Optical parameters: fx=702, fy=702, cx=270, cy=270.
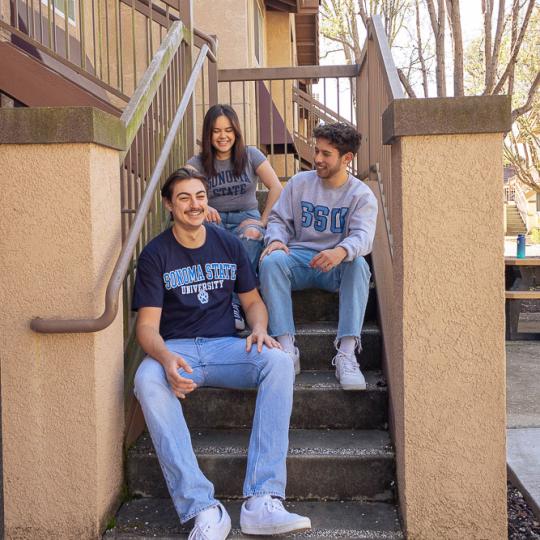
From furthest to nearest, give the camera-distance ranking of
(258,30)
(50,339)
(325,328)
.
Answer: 1. (258,30)
2. (325,328)
3. (50,339)

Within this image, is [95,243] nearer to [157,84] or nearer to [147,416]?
[147,416]

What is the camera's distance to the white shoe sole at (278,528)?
276 centimetres

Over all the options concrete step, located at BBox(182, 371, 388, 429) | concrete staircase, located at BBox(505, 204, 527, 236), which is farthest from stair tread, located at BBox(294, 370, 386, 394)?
concrete staircase, located at BBox(505, 204, 527, 236)

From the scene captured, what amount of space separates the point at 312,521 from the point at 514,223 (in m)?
31.5

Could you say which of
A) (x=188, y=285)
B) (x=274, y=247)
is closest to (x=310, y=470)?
(x=188, y=285)

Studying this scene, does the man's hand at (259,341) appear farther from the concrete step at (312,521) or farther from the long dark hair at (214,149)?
the long dark hair at (214,149)

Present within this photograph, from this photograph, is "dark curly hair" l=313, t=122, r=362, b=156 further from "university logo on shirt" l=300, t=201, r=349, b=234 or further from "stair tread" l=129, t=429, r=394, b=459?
"stair tread" l=129, t=429, r=394, b=459

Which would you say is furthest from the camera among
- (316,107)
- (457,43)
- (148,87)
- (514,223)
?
(514,223)

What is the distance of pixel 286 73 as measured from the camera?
625 cm

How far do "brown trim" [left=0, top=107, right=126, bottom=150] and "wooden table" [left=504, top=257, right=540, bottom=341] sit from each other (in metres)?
5.34

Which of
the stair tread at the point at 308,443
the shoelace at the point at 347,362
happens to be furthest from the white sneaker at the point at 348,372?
the stair tread at the point at 308,443

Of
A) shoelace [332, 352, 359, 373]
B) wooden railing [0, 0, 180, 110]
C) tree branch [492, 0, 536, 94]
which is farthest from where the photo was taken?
tree branch [492, 0, 536, 94]

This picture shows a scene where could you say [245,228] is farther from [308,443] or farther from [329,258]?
[308,443]

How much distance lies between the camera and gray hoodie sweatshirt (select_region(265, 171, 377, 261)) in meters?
3.79
